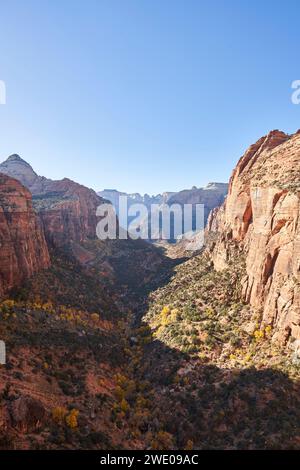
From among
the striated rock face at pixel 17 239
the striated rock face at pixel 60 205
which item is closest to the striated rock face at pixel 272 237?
the striated rock face at pixel 17 239

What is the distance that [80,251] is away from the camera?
268 feet

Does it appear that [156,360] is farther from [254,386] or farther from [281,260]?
[281,260]

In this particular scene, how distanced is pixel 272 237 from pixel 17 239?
1443 inches

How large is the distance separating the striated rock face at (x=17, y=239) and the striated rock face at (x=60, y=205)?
1847 cm

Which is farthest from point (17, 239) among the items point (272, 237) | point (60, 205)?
point (60, 205)

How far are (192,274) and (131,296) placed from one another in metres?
17.3

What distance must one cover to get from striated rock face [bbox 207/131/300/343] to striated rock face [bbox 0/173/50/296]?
31.4m

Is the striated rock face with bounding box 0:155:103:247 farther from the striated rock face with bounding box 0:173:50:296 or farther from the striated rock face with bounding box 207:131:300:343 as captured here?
the striated rock face with bounding box 207:131:300:343

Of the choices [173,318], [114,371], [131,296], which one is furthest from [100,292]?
[114,371]

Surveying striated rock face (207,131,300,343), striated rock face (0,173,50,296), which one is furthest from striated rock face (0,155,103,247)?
striated rock face (207,131,300,343)

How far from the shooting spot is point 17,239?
45.1m

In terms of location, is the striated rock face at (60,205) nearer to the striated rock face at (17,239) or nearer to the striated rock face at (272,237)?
the striated rock face at (17,239)

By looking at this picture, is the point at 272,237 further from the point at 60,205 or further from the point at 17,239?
the point at 60,205

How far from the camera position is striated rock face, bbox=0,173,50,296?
136 feet
